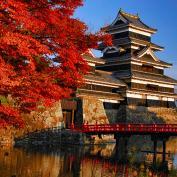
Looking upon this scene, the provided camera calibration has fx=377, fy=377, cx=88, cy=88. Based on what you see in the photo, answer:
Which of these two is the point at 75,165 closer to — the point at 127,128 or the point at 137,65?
the point at 127,128

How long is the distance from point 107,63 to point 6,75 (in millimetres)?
43515

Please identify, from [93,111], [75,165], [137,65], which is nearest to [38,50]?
[75,165]

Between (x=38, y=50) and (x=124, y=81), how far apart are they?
4014 cm

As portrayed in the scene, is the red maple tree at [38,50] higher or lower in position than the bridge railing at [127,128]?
higher

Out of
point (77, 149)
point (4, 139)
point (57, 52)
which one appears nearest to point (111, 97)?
point (77, 149)

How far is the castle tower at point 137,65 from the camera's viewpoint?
167 ft

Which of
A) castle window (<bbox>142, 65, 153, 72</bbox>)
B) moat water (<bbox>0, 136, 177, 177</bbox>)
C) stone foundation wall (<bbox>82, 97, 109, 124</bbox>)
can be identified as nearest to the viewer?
moat water (<bbox>0, 136, 177, 177</bbox>)

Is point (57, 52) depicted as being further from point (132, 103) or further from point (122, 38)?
point (122, 38)

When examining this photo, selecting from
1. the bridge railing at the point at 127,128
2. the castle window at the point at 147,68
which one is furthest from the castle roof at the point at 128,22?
the bridge railing at the point at 127,128

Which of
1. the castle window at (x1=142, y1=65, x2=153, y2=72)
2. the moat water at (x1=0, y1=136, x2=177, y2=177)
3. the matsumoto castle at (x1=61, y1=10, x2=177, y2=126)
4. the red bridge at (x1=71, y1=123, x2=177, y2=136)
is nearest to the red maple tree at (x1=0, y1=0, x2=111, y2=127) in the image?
the moat water at (x1=0, y1=136, x2=177, y2=177)

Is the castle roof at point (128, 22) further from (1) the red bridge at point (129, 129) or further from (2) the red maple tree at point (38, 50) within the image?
(2) the red maple tree at point (38, 50)

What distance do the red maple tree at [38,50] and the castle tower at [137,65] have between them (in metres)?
36.7

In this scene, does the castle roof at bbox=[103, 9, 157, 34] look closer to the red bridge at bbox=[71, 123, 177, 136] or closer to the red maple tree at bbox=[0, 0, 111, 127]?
the red bridge at bbox=[71, 123, 177, 136]

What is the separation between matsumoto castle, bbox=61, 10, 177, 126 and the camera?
42906mm
